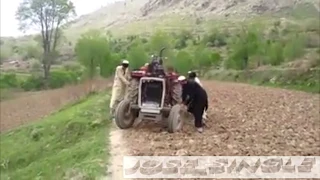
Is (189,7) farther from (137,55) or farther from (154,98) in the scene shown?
(137,55)

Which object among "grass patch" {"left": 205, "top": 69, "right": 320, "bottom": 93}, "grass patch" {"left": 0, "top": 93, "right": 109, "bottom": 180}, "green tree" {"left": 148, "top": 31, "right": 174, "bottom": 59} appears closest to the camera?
"grass patch" {"left": 0, "top": 93, "right": 109, "bottom": 180}

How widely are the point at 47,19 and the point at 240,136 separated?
6.47 metres

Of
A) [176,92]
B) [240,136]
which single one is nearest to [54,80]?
[176,92]

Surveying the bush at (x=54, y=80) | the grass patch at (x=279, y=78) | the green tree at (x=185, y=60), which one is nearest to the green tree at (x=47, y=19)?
the bush at (x=54, y=80)

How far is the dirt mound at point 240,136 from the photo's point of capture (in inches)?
215

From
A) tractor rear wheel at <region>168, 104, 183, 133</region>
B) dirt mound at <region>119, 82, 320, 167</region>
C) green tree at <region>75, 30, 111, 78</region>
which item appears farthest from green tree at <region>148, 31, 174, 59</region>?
tractor rear wheel at <region>168, 104, 183, 133</region>

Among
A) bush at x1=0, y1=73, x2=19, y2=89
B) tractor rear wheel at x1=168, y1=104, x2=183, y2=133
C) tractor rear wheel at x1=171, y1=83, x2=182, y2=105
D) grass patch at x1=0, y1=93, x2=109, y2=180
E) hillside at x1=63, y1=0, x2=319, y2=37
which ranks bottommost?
bush at x1=0, y1=73, x2=19, y2=89

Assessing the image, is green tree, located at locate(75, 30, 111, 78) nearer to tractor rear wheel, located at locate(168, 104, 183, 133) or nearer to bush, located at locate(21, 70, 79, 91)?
bush, located at locate(21, 70, 79, 91)

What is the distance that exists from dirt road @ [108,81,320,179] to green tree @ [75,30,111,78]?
263 inches

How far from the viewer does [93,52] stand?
1716cm

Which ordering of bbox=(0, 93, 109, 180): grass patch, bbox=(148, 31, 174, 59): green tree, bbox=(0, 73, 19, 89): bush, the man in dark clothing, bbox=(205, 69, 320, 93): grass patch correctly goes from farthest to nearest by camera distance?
bbox=(0, 73, 19, 89): bush → bbox=(205, 69, 320, 93): grass patch → bbox=(148, 31, 174, 59): green tree → the man in dark clothing → bbox=(0, 93, 109, 180): grass patch

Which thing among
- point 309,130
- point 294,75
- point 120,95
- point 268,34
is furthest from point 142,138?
point 268,34

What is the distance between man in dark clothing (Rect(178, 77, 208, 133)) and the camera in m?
6.54

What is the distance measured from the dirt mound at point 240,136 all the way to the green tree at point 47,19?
6.91 ft
